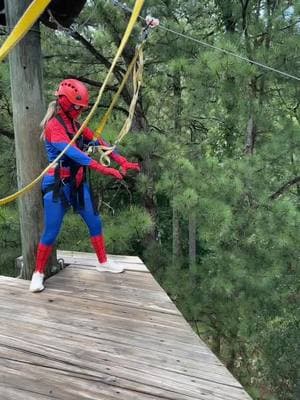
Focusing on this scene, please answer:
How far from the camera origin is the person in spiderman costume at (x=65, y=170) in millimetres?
2324

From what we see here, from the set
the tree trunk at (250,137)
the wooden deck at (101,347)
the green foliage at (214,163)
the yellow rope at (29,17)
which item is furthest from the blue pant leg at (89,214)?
the tree trunk at (250,137)

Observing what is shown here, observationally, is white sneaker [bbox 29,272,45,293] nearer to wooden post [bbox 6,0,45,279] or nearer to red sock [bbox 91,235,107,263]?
wooden post [bbox 6,0,45,279]

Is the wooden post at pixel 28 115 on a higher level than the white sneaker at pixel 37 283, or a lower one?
Result: higher

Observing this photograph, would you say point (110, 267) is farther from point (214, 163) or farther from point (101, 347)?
point (214, 163)

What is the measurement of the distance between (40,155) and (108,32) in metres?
2.26

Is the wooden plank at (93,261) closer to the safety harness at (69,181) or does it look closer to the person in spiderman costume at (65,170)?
the person in spiderman costume at (65,170)

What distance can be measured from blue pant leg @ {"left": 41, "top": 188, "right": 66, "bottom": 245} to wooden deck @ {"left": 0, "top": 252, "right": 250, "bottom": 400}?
0.30 metres

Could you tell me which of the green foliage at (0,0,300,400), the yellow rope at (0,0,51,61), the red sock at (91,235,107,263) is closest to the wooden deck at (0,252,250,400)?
the red sock at (91,235,107,263)

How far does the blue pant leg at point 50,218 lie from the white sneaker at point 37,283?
197 mm

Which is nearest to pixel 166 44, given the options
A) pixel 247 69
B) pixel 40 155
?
pixel 247 69

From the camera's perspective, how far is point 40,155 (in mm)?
2559

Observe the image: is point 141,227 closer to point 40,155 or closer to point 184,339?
point 40,155

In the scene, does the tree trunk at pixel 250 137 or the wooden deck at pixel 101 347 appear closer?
the wooden deck at pixel 101 347

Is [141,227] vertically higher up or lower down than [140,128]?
lower down
